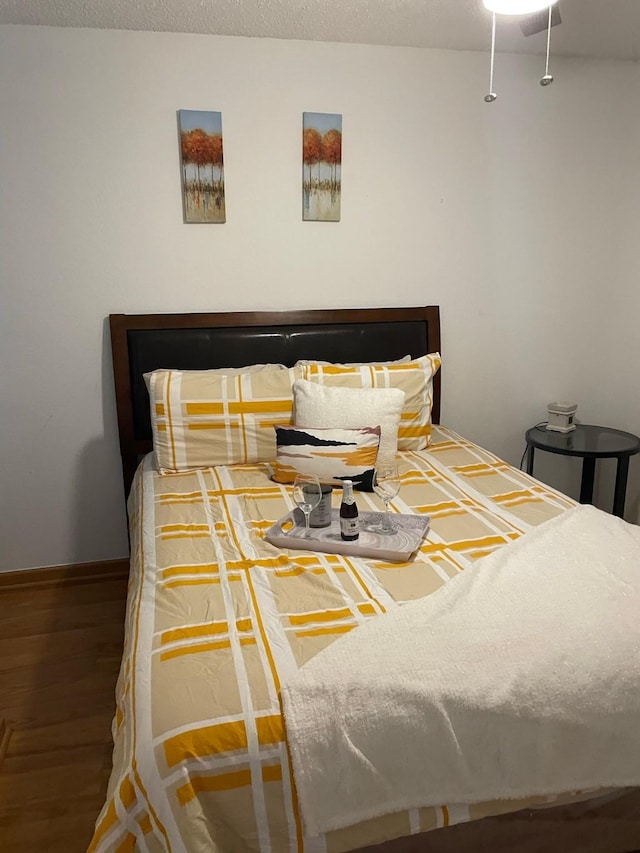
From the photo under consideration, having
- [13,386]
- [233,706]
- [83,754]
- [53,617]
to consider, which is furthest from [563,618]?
[13,386]

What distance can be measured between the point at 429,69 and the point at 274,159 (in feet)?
2.57

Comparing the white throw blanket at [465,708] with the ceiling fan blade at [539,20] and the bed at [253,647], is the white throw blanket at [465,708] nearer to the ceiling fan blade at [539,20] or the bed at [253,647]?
the bed at [253,647]

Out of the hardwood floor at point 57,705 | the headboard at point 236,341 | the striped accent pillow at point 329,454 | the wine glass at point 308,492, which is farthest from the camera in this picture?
the headboard at point 236,341

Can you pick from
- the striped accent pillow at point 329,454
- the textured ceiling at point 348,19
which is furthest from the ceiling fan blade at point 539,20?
the striped accent pillow at point 329,454

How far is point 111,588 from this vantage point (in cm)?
286

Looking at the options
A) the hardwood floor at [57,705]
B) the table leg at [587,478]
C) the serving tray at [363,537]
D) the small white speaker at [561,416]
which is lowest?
the hardwood floor at [57,705]

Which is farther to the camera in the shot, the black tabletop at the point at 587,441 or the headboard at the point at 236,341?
the black tabletop at the point at 587,441

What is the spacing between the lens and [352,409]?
2.37 meters

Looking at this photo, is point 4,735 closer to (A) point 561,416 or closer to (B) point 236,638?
(B) point 236,638

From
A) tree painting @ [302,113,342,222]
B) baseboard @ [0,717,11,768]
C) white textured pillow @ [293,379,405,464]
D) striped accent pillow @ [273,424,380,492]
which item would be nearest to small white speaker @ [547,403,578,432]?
white textured pillow @ [293,379,405,464]

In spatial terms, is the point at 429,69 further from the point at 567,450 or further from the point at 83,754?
the point at 83,754

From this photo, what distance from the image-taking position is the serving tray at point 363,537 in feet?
5.65

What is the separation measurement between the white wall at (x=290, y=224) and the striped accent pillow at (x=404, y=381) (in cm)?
46

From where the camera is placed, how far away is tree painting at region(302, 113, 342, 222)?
271cm
